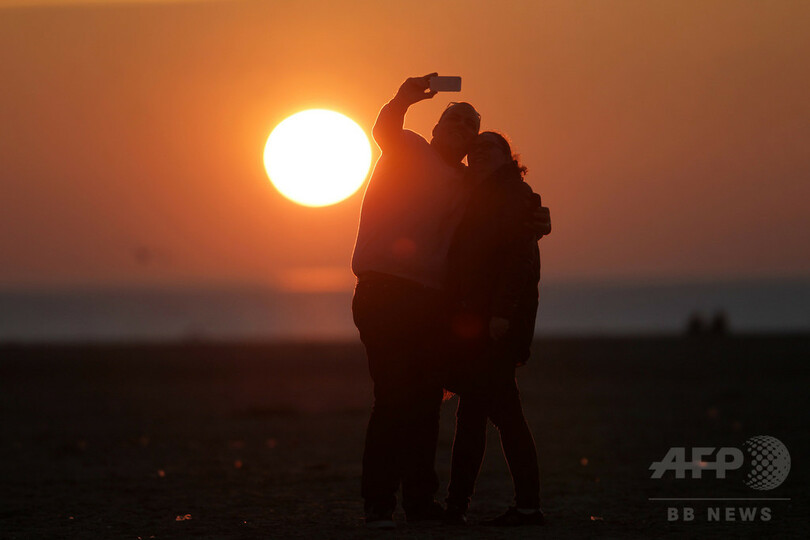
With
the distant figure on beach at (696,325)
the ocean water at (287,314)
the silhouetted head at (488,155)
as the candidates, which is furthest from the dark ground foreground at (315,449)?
the ocean water at (287,314)

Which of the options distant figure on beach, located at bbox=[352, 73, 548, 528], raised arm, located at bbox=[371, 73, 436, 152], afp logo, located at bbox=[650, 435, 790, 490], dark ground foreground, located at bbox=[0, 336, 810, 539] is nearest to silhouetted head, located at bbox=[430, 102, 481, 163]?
distant figure on beach, located at bbox=[352, 73, 548, 528]

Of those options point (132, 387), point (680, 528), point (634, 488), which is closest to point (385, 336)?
point (680, 528)

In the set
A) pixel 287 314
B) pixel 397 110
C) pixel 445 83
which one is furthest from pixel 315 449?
pixel 287 314

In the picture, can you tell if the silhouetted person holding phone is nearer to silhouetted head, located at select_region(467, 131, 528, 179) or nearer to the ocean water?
silhouetted head, located at select_region(467, 131, 528, 179)

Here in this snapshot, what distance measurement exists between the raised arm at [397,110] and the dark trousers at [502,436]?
1.34m

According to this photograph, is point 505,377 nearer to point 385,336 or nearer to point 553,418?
point 385,336

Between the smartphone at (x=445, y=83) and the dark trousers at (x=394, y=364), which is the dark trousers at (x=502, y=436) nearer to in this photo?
the dark trousers at (x=394, y=364)

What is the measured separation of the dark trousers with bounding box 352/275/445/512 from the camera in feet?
19.7

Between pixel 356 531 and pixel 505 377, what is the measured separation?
3.69 feet

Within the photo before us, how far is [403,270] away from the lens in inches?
236

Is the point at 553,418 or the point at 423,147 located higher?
the point at 423,147

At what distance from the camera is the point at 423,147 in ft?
20.1

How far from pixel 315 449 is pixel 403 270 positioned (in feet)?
17.6

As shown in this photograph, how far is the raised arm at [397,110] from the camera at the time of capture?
19.6 ft
